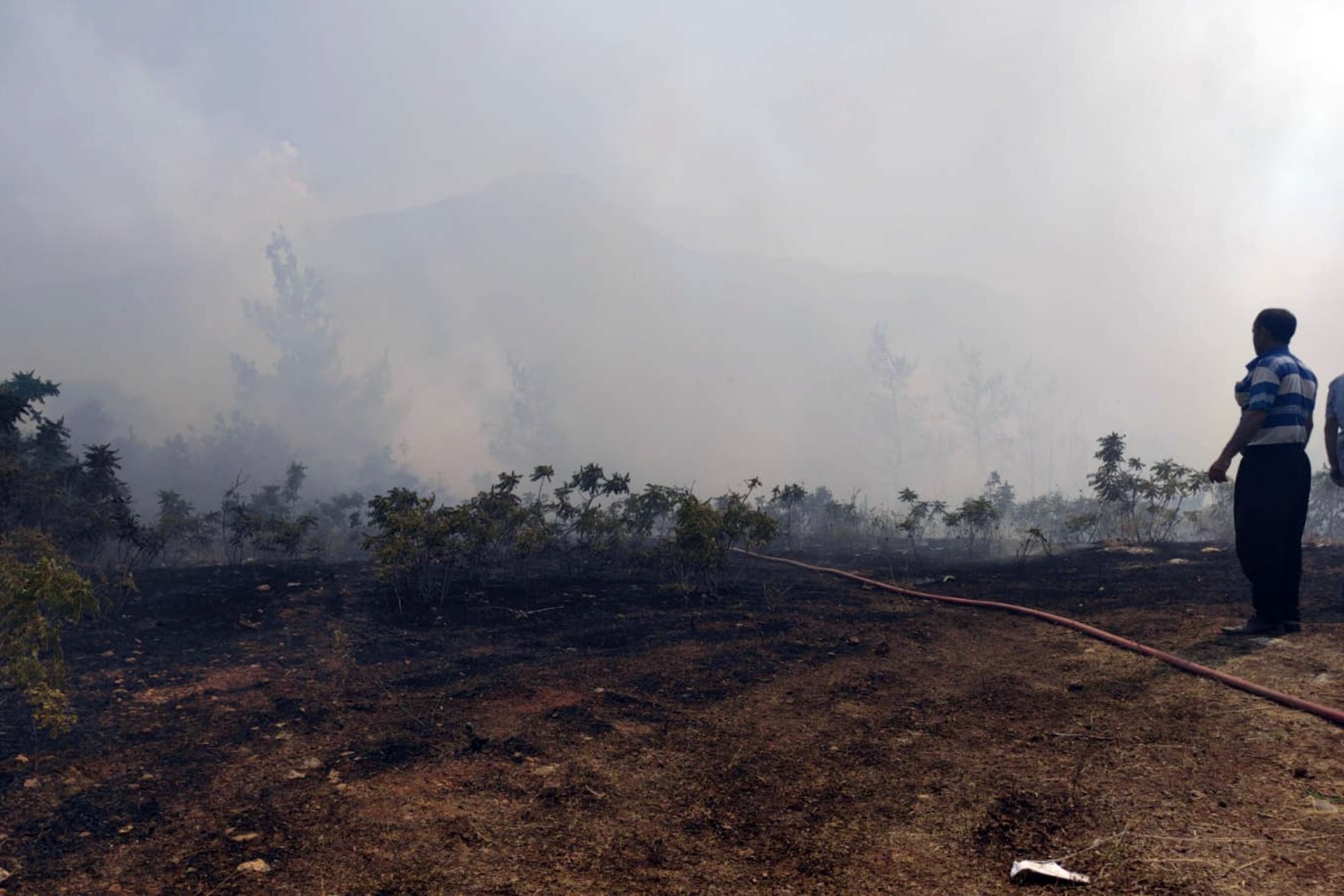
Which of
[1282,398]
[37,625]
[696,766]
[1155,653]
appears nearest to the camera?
[696,766]

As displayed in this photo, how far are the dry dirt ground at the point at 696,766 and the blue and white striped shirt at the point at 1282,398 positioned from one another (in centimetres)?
167

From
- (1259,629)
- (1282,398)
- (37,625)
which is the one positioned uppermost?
(1282,398)

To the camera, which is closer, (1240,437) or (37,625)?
(37,625)

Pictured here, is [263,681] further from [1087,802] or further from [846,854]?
[1087,802]

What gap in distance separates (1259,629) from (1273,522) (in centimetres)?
93

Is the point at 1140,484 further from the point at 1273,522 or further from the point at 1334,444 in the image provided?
the point at 1273,522

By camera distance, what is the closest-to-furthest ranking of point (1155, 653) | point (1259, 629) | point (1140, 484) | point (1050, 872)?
point (1050, 872) → point (1155, 653) → point (1259, 629) → point (1140, 484)

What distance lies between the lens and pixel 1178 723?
376 cm

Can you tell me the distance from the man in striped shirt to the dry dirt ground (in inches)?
19.0

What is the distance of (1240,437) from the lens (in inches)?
210

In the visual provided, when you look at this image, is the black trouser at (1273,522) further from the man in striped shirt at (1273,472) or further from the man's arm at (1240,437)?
the man's arm at (1240,437)

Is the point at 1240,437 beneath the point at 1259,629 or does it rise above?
above

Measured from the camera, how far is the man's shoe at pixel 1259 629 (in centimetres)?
539

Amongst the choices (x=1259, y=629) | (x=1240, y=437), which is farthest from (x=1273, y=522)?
(x=1259, y=629)
